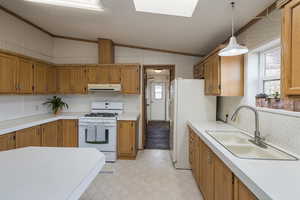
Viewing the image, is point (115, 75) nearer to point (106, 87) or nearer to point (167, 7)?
point (106, 87)

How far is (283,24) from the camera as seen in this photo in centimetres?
111

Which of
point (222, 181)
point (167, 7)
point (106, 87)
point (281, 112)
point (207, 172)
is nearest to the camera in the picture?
point (222, 181)

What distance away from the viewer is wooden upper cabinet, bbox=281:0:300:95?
101 cm

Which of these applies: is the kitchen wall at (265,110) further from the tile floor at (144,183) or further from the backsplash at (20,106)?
the backsplash at (20,106)

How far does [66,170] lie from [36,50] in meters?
3.64

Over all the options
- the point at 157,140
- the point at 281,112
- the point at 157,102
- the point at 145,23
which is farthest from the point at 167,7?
the point at 157,102

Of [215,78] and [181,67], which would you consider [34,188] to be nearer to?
[215,78]

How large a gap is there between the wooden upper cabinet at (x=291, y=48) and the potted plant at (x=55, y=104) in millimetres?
4129

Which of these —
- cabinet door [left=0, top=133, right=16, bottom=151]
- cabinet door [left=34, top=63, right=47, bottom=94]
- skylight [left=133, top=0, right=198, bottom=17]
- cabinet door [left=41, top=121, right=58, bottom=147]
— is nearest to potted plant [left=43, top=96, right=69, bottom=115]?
cabinet door [left=34, top=63, right=47, bottom=94]

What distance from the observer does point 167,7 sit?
214 cm

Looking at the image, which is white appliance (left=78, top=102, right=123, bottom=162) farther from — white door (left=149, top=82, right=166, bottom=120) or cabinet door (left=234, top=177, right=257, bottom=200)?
white door (left=149, top=82, right=166, bottom=120)

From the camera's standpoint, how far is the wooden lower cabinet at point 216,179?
1176mm

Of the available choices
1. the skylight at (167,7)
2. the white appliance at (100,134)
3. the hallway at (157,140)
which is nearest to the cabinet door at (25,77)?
the white appliance at (100,134)

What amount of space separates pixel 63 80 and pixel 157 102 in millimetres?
5106
